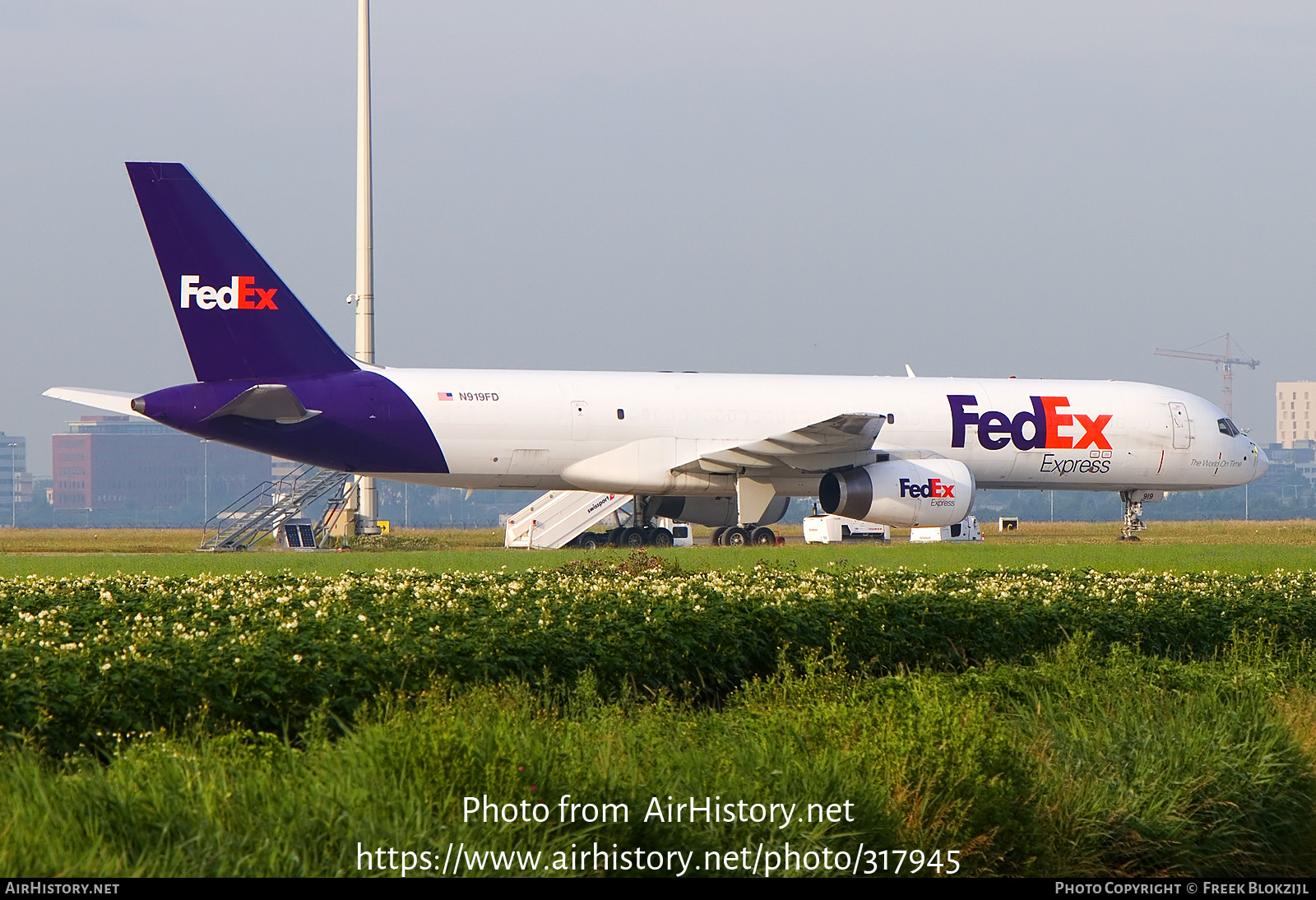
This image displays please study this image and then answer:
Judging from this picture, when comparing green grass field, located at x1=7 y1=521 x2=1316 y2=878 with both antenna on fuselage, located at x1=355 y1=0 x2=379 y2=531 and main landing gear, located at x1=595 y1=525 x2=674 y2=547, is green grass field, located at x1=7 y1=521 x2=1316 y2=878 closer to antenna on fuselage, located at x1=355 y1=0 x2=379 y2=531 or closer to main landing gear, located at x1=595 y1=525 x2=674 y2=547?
main landing gear, located at x1=595 y1=525 x2=674 y2=547

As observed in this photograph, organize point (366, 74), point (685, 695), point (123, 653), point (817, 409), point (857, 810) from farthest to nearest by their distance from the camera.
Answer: point (366, 74), point (817, 409), point (685, 695), point (123, 653), point (857, 810)

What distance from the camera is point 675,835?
6.85 meters

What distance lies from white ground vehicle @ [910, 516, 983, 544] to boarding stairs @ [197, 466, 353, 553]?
14516mm

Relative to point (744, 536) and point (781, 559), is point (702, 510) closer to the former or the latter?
point (744, 536)

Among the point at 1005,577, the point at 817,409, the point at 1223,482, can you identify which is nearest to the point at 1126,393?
the point at 1223,482

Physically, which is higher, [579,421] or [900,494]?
[579,421]

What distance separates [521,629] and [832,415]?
22.7 m

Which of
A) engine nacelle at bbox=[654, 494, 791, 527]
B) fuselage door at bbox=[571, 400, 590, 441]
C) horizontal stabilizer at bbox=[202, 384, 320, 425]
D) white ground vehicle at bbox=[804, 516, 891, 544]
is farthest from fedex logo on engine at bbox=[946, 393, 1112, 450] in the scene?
horizontal stabilizer at bbox=[202, 384, 320, 425]

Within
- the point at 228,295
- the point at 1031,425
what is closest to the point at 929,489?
the point at 1031,425

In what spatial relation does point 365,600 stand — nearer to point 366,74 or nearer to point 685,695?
point 685,695

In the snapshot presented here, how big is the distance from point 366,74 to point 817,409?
55.0ft

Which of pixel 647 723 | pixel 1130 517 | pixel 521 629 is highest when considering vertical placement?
pixel 521 629

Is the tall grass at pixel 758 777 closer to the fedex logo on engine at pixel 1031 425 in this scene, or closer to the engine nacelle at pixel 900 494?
the engine nacelle at pixel 900 494

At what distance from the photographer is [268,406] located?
27.6 meters
